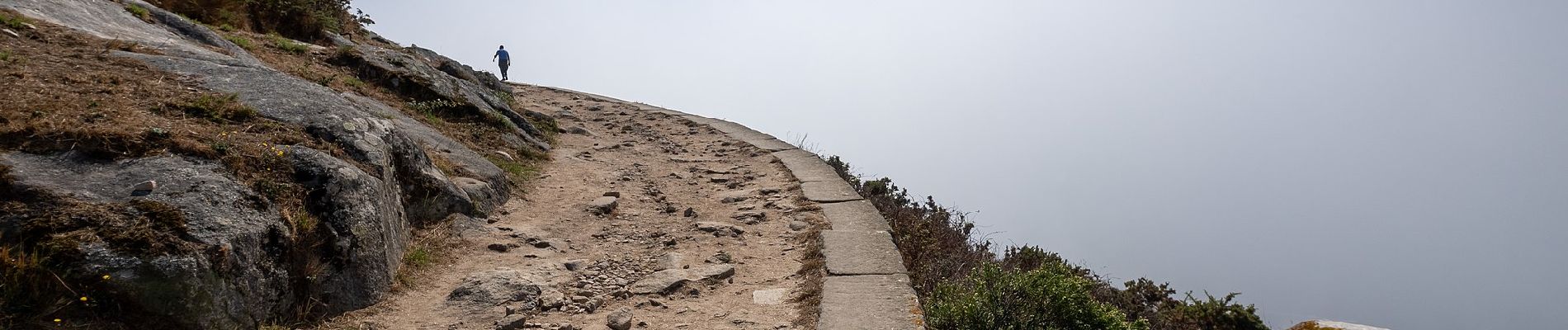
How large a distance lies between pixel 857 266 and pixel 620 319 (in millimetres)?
1542

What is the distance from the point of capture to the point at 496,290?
4.21 m

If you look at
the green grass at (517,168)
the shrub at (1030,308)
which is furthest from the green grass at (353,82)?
the shrub at (1030,308)

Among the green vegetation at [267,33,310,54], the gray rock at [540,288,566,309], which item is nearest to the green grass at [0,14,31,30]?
the green vegetation at [267,33,310,54]

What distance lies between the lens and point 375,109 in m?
6.95

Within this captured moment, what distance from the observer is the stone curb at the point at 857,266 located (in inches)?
156

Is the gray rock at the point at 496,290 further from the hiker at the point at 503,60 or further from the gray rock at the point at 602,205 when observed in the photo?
the hiker at the point at 503,60

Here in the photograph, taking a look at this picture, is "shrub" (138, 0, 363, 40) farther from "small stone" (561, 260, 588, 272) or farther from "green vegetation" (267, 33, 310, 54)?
"small stone" (561, 260, 588, 272)

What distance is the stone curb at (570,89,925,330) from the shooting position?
13.0 ft

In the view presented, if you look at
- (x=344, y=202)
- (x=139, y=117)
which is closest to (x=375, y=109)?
(x=139, y=117)

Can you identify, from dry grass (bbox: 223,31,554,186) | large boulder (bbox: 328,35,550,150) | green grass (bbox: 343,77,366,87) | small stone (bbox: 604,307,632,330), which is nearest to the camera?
small stone (bbox: 604,307,632,330)

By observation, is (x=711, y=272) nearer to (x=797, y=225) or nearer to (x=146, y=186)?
(x=797, y=225)

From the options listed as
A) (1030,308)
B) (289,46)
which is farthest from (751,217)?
(289,46)

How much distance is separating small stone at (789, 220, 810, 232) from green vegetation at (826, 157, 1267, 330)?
27.5 inches

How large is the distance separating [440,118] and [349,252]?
15.2 ft
